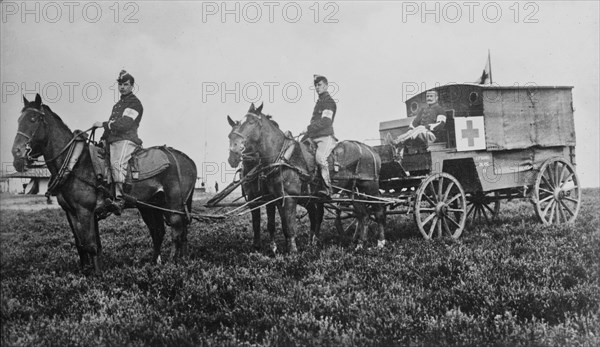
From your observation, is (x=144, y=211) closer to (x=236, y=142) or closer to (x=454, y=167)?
(x=236, y=142)

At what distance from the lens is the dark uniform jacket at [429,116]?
9847 millimetres

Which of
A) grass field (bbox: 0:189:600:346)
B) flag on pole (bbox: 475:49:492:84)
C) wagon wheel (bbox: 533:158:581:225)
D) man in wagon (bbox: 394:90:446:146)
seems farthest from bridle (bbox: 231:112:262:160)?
flag on pole (bbox: 475:49:492:84)

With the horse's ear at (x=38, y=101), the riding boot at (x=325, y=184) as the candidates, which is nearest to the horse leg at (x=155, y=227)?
the horse's ear at (x=38, y=101)

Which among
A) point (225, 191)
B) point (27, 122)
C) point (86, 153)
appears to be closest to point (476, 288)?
point (225, 191)

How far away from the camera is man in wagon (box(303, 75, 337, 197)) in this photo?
8.71 m

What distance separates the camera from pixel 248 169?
8414mm

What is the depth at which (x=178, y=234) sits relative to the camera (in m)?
7.81

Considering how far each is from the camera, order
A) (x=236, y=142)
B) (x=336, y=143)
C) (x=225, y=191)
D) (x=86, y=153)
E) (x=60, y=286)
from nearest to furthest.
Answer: (x=60, y=286) < (x=86, y=153) < (x=236, y=142) < (x=225, y=191) < (x=336, y=143)

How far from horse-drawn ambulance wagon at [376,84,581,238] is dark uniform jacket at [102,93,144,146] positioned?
5067mm

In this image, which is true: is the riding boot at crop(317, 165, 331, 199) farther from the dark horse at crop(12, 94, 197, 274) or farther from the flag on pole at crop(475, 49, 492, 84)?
the flag on pole at crop(475, 49, 492, 84)

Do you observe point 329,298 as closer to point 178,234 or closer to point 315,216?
point 178,234

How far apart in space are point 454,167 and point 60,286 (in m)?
8.05

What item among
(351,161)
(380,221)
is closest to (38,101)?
(351,161)

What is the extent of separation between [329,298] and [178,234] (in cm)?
373
